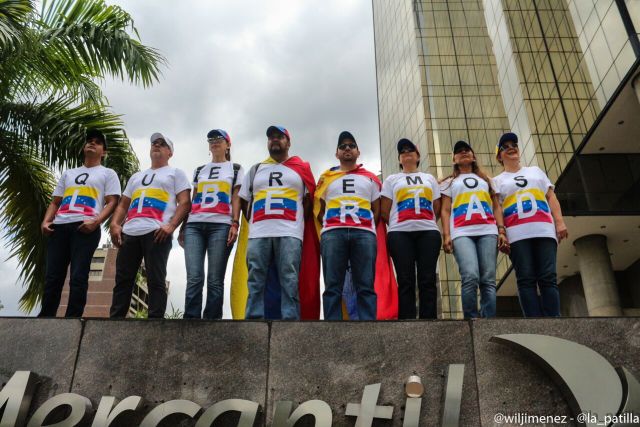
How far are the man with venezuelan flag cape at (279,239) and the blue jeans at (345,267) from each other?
0.25 meters

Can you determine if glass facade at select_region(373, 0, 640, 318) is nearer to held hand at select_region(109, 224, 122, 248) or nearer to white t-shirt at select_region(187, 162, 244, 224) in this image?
white t-shirt at select_region(187, 162, 244, 224)

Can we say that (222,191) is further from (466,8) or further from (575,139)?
(466,8)

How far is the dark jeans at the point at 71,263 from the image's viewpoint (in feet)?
15.4

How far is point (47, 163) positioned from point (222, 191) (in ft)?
12.6

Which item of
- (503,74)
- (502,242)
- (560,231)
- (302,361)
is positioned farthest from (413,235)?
(503,74)

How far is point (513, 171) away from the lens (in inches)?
212

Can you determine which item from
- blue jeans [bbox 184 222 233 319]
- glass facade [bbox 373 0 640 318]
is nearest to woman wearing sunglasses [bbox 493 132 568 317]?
blue jeans [bbox 184 222 233 319]

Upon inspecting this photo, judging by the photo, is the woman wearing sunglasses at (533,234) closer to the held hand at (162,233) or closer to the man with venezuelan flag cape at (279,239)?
the man with venezuelan flag cape at (279,239)

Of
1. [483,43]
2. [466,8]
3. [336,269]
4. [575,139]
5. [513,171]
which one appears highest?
[466,8]

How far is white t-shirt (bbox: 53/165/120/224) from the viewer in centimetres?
492

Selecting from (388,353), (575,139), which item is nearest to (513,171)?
(388,353)

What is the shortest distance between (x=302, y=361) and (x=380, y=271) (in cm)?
161

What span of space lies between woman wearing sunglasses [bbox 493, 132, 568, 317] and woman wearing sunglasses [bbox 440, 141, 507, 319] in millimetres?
129

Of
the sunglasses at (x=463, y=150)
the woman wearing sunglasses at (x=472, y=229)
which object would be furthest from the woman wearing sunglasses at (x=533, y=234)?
the sunglasses at (x=463, y=150)
